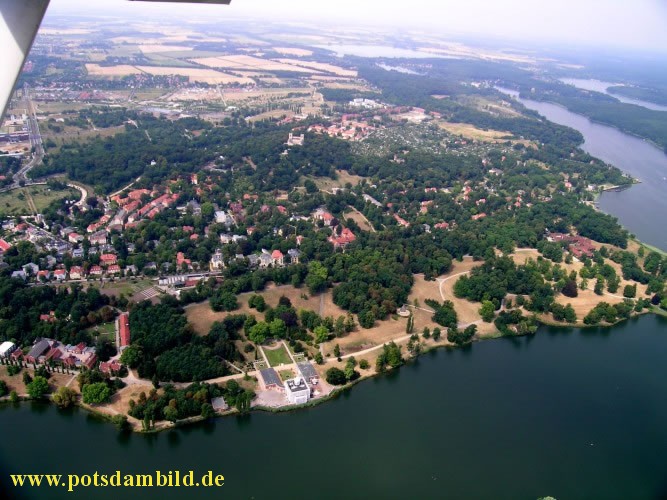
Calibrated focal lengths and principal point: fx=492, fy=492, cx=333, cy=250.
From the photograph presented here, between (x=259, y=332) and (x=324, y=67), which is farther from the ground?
(x=324, y=67)

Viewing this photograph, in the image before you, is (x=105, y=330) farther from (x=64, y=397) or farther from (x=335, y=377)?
(x=335, y=377)

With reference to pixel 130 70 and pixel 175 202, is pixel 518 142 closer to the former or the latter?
pixel 175 202

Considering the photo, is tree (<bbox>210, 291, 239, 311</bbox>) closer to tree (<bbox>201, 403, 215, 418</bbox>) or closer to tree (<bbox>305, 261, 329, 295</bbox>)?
tree (<bbox>305, 261, 329, 295</bbox>)

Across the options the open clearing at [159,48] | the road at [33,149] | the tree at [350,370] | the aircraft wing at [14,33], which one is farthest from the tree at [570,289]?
the open clearing at [159,48]

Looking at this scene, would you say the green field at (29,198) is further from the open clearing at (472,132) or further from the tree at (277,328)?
the open clearing at (472,132)

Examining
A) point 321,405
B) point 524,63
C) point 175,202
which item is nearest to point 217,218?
point 175,202

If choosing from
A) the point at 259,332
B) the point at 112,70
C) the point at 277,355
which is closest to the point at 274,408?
the point at 277,355

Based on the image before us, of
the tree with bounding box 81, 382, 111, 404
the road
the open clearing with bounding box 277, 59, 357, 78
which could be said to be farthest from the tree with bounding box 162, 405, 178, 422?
the open clearing with bounding box 277, 59, 357, 78
